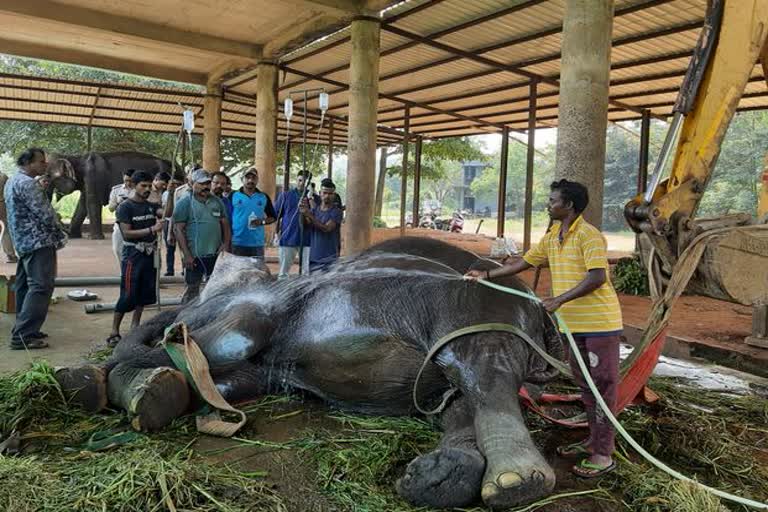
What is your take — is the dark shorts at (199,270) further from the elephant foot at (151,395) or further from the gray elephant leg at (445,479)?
the gray elephant leg at (445,479)

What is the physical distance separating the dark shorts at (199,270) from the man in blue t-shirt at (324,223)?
1212mm

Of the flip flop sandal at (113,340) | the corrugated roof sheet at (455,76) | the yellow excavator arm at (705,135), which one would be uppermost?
the corrugated roof sheet at (455,76)

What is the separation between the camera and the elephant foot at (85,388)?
3.27m

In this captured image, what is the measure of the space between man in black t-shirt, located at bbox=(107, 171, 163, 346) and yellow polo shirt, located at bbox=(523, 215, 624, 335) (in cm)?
389

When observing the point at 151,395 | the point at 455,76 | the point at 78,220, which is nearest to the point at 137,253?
the point at 151,395

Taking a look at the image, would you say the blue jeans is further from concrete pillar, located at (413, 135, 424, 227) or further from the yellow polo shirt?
concrete pillar, located at (413, 135, 424, 227)

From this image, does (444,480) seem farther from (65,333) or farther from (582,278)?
(65,333)

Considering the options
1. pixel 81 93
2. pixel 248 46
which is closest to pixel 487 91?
pixel 248 46

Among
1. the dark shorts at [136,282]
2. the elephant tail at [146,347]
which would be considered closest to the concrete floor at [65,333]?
the dark shorts at [136,282]

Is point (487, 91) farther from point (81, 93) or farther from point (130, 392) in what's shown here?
point (130, 392)

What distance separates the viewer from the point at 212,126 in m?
16.5

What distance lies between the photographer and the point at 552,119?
59.4 feet

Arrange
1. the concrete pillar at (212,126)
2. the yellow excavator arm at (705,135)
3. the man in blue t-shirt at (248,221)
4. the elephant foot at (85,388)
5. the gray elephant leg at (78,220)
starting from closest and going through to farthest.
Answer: the elephant foot at (85,388), the yellow excavator arm at (705,135), the man in blue t-shirt at (248,221), the concrete pillar at (212,126), the gray elephant leg at (78,220)

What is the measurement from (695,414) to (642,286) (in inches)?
264
